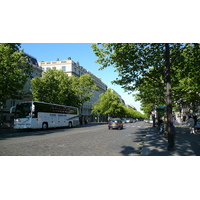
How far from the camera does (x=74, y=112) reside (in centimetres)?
3341

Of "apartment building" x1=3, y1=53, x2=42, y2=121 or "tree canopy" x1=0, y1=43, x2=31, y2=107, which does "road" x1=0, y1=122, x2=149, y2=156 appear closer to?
"tree canopy" x1=0, y1=43, x2=31, y2=107

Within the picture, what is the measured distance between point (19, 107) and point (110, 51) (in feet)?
48.5

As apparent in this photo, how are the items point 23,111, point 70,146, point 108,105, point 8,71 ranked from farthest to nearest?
point 108,105, point 8,71, point 23,111, point 70,146

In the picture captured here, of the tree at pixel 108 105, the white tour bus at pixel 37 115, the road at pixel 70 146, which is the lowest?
the road at pixel 70 146

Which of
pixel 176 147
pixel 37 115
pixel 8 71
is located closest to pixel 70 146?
pixel 176 147

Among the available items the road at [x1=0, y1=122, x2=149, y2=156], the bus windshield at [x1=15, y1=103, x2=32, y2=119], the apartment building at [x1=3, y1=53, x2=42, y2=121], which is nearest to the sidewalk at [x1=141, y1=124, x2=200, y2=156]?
the road at [x1=0, y1=122, x2=149, y2=156]

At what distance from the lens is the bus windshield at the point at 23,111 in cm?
2176

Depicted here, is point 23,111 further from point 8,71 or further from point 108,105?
point 108,105

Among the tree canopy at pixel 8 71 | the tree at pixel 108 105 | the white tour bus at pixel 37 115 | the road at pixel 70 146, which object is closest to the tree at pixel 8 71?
the tree canopy at pixel 8 71

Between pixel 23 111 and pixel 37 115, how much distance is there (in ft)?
5.53

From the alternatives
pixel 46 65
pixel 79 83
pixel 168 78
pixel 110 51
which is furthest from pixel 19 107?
pixel 46 65

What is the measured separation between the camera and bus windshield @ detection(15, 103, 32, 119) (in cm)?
2176

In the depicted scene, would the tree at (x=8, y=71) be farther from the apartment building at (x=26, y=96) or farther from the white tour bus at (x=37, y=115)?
the white tour bus at (x=37, y=115)

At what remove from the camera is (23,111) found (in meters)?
21.9
